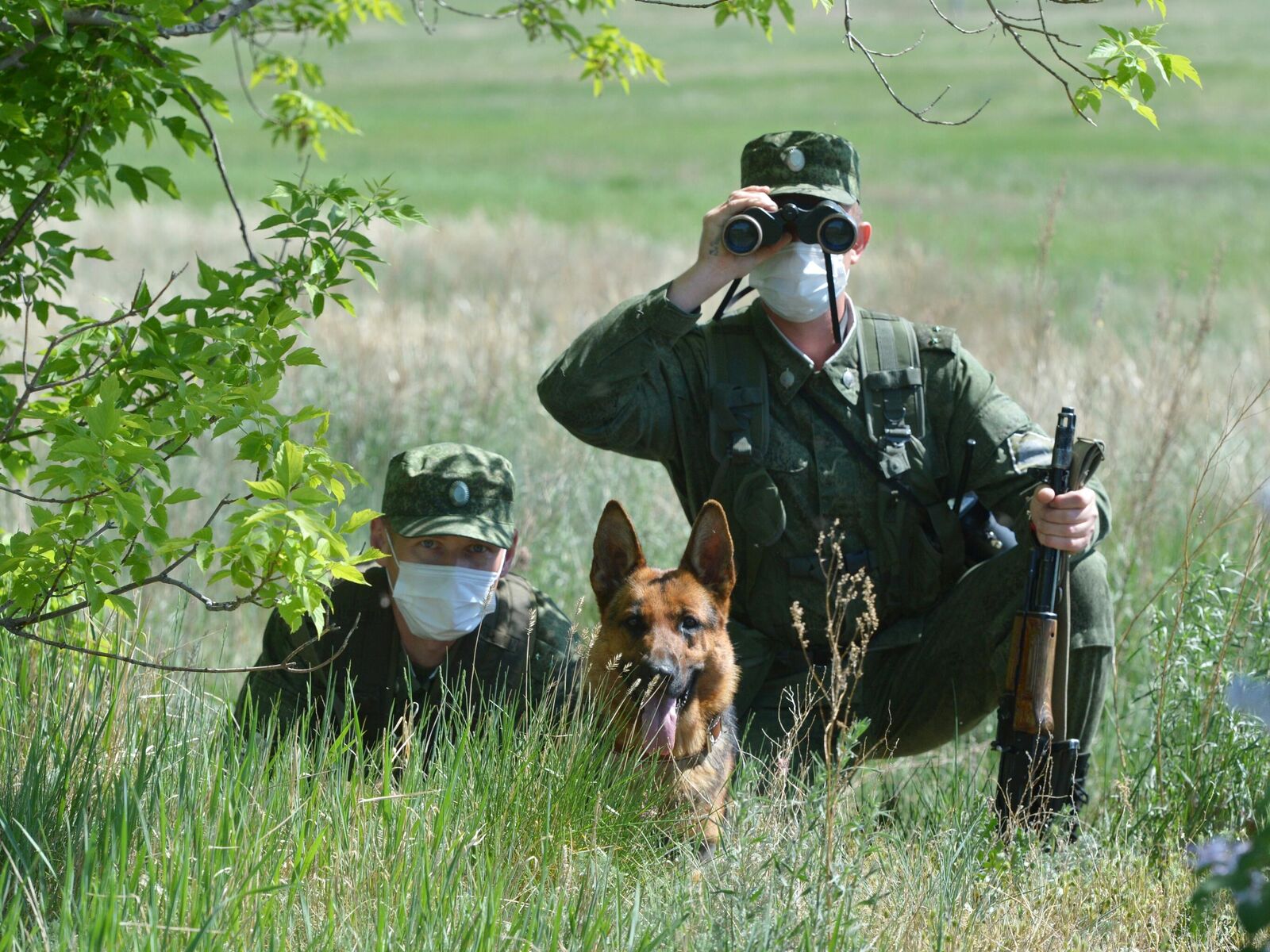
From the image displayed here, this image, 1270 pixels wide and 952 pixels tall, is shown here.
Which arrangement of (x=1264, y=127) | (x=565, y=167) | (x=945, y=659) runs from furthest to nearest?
(x=1264, y=127) → (x=565, y=167) → (x=945, y=659)

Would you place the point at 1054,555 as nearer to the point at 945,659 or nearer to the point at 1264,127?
the point at 945,659

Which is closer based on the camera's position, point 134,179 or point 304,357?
point 304,357

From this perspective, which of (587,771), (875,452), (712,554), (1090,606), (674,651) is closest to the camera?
(587,771)

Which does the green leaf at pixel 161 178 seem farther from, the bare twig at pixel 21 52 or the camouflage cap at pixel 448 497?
the camouflage cap at pixel 448 497

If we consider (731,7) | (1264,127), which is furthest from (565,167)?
(731,7)

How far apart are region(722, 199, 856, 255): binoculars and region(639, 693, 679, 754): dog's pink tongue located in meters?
1.25

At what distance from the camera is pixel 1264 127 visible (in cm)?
3831

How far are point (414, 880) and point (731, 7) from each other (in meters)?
2.59

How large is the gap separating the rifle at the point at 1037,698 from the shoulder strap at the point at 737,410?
2.86ft

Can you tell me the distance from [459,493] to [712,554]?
2.40 feet

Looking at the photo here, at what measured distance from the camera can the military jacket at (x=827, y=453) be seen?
4.17 m

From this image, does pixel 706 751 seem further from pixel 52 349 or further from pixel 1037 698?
pixel 52 349

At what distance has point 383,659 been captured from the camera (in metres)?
4.02

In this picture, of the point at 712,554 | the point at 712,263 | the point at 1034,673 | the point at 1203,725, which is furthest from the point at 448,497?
the point at 1203,725
